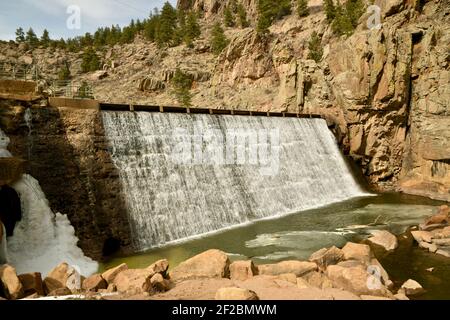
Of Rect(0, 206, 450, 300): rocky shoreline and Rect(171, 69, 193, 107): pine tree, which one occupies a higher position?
Rect(171, 69, 193, 107): pine tree

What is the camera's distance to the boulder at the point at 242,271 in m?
10.7

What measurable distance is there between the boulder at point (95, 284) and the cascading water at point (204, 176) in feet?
19.6

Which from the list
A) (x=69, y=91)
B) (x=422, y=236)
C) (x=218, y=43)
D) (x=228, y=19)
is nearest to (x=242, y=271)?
(x=422, y=236)

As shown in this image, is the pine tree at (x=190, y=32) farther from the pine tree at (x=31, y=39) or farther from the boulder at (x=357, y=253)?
the boulder at (x=357, y=253)

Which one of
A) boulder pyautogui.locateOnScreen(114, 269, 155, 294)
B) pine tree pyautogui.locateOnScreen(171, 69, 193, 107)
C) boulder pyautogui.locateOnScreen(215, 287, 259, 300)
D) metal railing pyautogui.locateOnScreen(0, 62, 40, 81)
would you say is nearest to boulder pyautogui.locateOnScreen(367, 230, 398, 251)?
boulder pyautogui.locateOnScreen(215, 287, 259, 300)

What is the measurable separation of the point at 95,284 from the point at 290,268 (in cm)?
592

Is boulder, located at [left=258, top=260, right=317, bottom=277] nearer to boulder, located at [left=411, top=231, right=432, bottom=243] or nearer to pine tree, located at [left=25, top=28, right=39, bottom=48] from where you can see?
boulder, located at [left=411, top=231, right=432, bottom=243]

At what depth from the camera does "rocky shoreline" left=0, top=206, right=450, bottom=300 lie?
29.1 feet

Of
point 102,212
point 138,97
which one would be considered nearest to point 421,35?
point 102,212

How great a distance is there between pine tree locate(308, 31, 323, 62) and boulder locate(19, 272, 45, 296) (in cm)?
5061

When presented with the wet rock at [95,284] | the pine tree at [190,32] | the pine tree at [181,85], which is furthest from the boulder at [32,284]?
the pine tree at [190,32]

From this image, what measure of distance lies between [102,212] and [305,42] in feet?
179

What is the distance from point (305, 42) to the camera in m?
60.8
